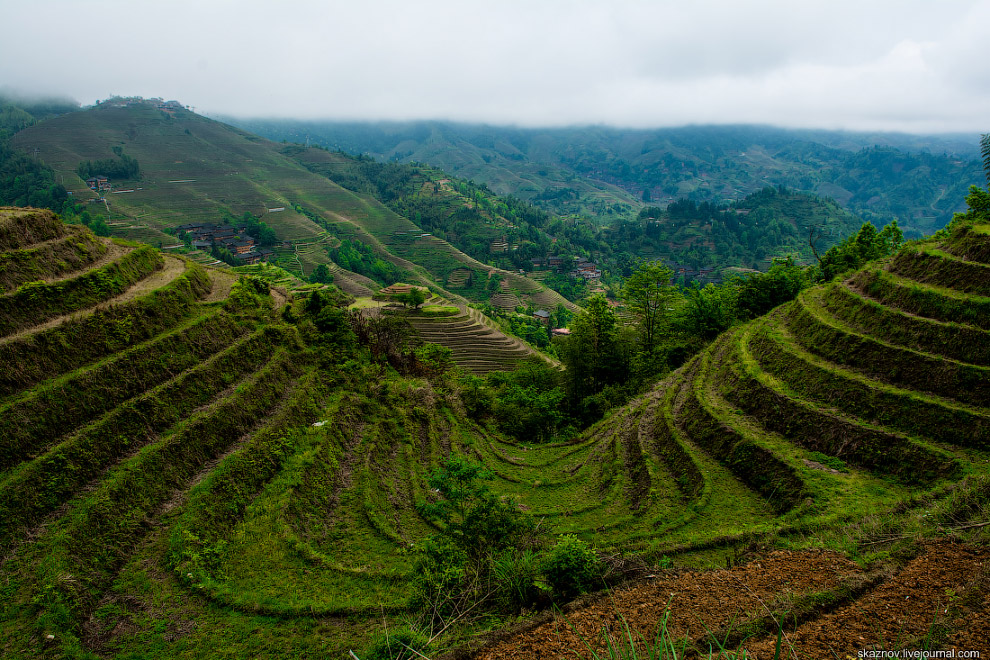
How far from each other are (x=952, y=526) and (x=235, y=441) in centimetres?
→ 1628

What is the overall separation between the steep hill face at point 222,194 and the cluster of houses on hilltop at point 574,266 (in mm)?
18675

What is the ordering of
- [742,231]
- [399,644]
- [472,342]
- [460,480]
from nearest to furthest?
[399,644] < [460,480] < [472,342] < [742,231]

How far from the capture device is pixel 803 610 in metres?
6.52

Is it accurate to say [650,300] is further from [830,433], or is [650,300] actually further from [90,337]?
[90,337]

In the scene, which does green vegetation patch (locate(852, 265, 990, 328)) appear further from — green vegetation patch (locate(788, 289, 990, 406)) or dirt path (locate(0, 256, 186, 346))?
dirt path (locate(0, 256, 186, 346))

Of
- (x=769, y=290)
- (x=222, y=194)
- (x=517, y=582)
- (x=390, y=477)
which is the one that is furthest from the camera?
(x=222, y=194)

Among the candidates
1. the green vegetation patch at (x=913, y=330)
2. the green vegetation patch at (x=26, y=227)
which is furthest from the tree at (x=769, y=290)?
the green vegetation patch at (x=26, y=227)

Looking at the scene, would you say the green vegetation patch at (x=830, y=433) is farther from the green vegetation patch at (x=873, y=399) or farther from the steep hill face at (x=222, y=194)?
the steep hill face at (x=222, y=194)

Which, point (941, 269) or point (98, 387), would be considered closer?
point (98, 387)

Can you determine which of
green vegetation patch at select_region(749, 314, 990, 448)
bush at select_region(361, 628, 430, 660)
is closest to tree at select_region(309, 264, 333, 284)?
green vegetation patch at select_region(749, 314, 990, 448)

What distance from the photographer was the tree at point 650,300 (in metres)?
26.3

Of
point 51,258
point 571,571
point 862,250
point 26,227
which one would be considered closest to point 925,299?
point 571,571

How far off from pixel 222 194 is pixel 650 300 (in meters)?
110

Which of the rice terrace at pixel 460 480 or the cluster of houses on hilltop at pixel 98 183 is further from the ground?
the cluster of houses on hilltop at pixel 98 183
